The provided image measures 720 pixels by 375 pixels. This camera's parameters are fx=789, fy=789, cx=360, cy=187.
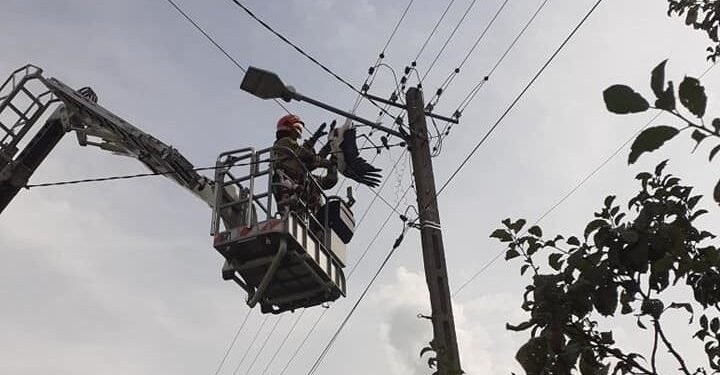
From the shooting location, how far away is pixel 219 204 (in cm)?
1005

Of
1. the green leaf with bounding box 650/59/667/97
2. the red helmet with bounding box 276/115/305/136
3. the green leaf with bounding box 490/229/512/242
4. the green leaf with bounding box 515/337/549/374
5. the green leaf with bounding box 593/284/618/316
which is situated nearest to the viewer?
the green leaf with bounding box 650/59/667/97

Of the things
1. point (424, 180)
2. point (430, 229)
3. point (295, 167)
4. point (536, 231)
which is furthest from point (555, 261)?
point (295, 167)

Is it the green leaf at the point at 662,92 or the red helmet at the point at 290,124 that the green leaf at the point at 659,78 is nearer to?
the green leaf at the point at 662,92

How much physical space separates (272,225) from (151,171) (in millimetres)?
4683

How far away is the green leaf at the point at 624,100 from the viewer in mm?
1802

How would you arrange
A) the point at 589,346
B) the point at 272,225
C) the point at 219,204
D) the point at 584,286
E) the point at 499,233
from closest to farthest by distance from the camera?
the point at 584,286, the point at 589,346, the point at 499,233, the point at 272,225, the point at 219,204

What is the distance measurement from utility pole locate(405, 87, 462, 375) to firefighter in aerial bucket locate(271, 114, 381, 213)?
920mm

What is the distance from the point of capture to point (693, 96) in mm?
1834

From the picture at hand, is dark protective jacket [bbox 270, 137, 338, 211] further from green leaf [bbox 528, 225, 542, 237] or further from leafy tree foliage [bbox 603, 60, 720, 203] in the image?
leafy tree foliage [bbox 603, 60, 720, 203]

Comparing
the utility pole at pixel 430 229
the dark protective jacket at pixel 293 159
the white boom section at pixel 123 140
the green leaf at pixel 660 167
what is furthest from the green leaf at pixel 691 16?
the white boom section at pixel 123 140

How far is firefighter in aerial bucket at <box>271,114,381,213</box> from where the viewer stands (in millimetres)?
10281

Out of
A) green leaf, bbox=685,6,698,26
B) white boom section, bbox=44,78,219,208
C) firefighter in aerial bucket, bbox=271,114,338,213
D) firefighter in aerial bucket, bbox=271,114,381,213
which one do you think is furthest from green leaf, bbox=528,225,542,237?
white boom section, bbox=44,78,219,208

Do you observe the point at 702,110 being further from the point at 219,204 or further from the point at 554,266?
the point at 219,204

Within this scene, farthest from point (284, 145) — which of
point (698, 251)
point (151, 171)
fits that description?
point (698, 251)
